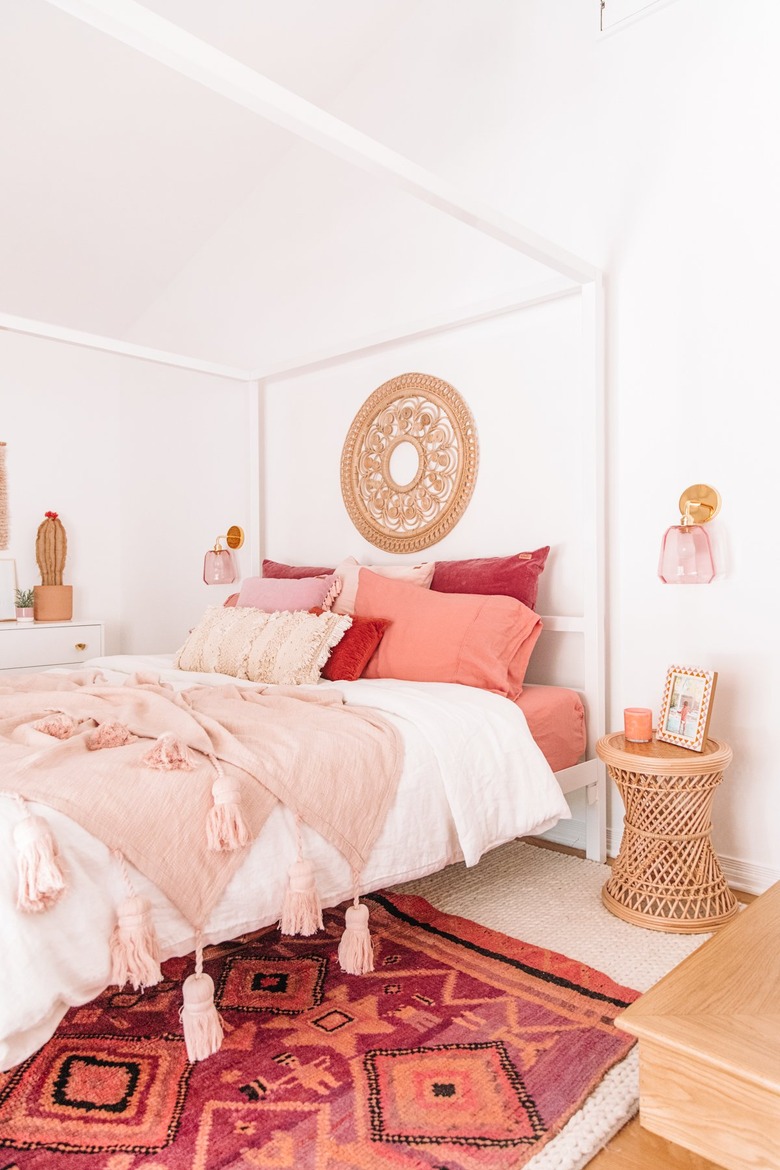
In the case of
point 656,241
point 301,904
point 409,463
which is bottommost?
point 301,904

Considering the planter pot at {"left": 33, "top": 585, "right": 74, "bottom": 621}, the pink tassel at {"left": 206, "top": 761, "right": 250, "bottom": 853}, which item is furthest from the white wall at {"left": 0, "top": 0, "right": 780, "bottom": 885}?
the planter pot at {"left": 33, "top": 585, "right": 74, "bottom": 621}

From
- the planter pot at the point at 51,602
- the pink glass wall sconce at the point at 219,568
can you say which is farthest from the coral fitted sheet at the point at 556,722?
the planter pot at the point at 51,602

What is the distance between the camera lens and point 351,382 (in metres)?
3.73

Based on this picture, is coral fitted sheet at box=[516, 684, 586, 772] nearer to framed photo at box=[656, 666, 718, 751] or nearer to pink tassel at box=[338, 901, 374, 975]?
framed photo at box=[656, 666, 718, 751]

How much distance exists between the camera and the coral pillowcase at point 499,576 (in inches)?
111

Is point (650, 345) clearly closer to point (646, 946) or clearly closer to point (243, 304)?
point (646, 946)

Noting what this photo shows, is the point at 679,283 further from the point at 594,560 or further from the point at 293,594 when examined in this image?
the point at 293,594

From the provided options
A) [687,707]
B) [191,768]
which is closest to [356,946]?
[191,768]

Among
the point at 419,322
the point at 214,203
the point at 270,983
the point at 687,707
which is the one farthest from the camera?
the point at 214,203

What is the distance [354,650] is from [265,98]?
5.28 feet

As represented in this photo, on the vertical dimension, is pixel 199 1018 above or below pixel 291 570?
below

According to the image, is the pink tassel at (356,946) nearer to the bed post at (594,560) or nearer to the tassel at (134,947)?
the tassel at (134,947)

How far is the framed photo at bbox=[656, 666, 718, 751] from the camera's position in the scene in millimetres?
2279

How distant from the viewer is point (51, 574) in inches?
179
